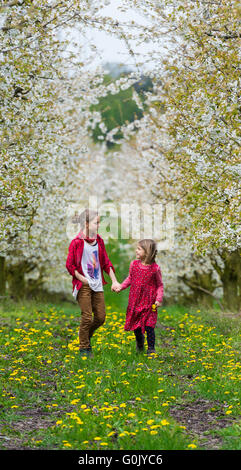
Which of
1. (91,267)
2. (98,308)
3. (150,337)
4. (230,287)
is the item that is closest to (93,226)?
(91,267)

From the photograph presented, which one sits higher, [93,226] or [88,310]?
[93,226]

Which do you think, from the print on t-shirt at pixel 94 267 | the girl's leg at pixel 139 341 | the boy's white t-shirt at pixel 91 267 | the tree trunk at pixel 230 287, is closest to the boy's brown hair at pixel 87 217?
the boy's white t-shirt at pixel 91 267

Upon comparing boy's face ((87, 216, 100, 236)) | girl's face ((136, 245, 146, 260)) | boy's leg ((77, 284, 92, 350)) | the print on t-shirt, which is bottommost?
boy's leg ((77, 284, 92, 350))

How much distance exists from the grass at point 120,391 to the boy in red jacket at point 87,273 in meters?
0.48

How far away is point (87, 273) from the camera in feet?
26.8

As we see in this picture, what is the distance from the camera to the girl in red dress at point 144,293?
26.4 feet

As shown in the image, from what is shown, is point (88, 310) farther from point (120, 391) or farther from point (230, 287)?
point (230, 287)

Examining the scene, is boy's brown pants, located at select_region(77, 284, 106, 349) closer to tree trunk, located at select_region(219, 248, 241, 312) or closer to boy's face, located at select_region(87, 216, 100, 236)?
boy's face, located at select_region(87, 216, 100, 236)

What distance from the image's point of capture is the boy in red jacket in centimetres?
812

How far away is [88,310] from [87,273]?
0.53 meters

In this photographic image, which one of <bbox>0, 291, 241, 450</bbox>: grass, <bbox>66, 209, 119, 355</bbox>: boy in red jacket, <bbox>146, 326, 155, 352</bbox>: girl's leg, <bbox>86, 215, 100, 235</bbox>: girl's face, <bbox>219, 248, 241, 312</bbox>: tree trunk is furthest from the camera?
<bbox>219, 248, 241, 312</bbox>: tree trunk

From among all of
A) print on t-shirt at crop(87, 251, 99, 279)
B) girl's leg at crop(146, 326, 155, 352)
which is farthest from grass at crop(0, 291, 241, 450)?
print on t-shirt at crop(87, 251, 99, 279)

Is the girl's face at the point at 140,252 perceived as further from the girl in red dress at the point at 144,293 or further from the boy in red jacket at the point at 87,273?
the boy in red jacket at the point at 87,273
